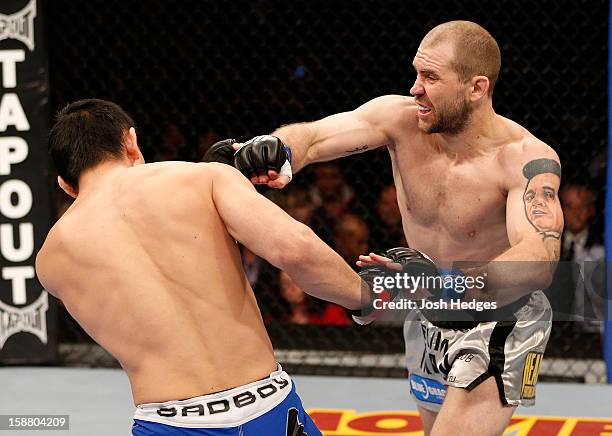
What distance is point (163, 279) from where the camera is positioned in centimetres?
158

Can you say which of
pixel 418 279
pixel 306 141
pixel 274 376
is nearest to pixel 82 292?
pixel 274 376

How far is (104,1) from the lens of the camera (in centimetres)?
448

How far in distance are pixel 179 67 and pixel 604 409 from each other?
7.97 feet

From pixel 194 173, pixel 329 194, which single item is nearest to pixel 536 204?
pixel 194 173

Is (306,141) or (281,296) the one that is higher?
(306,141)

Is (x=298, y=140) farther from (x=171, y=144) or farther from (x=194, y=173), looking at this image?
(x=171, y=144)

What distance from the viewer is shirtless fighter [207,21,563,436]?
2.02 m

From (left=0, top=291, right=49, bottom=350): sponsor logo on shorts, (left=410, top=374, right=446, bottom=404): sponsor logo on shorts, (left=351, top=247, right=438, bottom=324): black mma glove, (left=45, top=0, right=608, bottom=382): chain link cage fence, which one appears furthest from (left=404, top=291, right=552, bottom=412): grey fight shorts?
(left=0, top=291, right=49, bottom=350): sponsor logo on shorts

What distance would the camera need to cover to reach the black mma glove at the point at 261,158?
1.90 m

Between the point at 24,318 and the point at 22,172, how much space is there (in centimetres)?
60

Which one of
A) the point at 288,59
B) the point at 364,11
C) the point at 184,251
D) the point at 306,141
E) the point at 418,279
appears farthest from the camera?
the point at 288,59

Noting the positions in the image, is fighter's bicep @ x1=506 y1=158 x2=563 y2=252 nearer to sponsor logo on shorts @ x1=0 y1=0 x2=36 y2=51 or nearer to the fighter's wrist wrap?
the fighter's wrist wrap

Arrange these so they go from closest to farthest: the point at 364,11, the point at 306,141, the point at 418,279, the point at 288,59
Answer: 1. the point at 418,279
2. the point at 306,141
3. the point at 364,11
4. the point at 288,59

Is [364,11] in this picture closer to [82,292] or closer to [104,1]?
[104,1]
